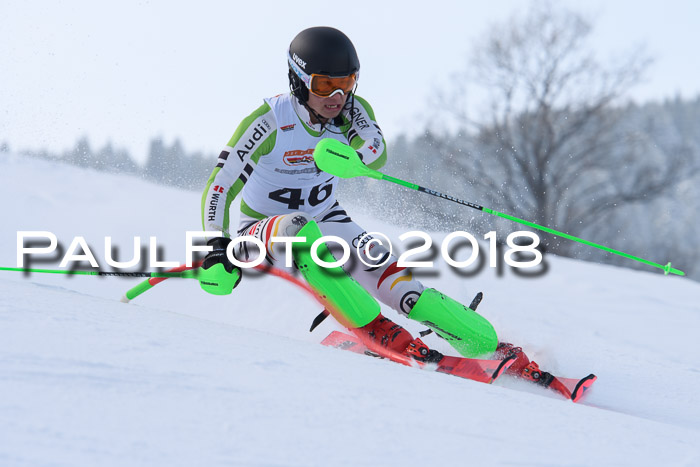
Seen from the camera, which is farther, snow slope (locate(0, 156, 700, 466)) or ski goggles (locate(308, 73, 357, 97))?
ski goggles (locate(308, 73, 357, 97))

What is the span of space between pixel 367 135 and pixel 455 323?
1097 millimetres

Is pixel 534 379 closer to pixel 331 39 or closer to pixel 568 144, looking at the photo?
pixel 331 39

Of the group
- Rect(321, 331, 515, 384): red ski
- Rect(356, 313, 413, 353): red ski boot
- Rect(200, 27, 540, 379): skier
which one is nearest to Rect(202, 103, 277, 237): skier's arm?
Rect(200, 27, 540, 379): skier

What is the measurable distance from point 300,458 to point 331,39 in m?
2.27

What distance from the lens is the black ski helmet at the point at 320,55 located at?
3066mm

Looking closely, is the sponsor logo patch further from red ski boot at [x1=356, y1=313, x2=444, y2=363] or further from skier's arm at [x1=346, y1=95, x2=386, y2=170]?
red ski boot at [x1=356, y1=313, x2=444, y2=363]

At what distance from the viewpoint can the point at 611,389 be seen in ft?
10.7

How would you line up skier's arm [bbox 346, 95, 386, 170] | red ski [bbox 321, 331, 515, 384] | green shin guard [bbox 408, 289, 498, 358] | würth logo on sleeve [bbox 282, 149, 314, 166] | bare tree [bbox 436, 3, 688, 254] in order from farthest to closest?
bare tree [bbox 436, 3, 688, 254] → skier's arm [bbox 346, 95, 386, 170] → würth logo on sleeve [bbox 282, 149, 314, 166] → green shin guard [bbox 408, 289, 498, 358] → red ski [bbox 321, 331, 515, 384]

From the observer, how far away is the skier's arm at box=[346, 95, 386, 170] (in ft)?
11.1

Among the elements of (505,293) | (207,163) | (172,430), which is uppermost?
(172,430)

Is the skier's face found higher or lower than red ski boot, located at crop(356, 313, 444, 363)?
higher

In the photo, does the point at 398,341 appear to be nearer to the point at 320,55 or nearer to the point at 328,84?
the point at 328,84

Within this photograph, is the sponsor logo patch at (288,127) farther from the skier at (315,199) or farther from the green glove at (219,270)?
the green glove at (219,270)

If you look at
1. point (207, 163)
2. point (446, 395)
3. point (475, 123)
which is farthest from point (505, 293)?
point (475, 123)
